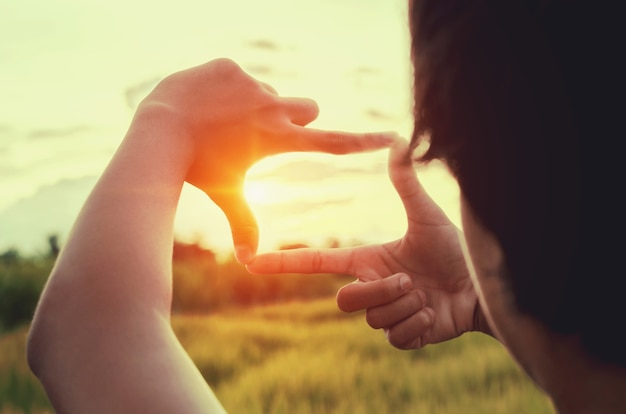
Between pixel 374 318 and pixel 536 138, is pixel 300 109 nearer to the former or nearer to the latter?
pixel 536 138

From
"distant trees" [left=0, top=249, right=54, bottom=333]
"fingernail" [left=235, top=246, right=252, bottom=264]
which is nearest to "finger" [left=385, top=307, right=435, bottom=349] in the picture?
"fingernail" [left=235, top=246, right=252, bottom=264]

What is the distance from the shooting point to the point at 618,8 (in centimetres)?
49

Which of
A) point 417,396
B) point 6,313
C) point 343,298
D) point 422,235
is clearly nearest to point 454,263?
point 422,235

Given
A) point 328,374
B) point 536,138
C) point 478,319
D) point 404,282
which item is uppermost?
point 536,138

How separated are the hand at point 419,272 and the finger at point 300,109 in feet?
0.93

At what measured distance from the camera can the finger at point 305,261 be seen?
95 centimetres

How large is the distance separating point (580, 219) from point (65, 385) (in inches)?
15.9

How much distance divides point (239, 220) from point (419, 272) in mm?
432

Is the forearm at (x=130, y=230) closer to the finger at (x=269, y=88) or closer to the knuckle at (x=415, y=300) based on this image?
the finger at (x=269, y=88)

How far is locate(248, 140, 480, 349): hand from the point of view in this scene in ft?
3.52

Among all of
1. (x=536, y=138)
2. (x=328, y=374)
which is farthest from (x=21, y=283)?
(x=536, y=138)

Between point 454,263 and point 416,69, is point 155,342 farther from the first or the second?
point 454,263

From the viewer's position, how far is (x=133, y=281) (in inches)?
21.2

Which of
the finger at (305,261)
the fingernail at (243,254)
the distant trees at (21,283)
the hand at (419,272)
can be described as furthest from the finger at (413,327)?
the distant trees at (21,283)
